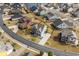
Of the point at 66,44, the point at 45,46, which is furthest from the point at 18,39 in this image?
the point at 66,44

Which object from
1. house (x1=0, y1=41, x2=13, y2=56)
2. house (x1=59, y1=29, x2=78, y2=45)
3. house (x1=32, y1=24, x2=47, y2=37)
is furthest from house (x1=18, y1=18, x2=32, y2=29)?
house (x1=59, y1=29, x2=78, y2=45)

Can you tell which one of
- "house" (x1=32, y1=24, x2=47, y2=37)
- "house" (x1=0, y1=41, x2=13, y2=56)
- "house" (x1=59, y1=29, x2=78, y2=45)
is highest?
"house" (x1=32, y1=24, x2=47, y2=37)

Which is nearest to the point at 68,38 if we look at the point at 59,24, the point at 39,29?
the point at 59,24

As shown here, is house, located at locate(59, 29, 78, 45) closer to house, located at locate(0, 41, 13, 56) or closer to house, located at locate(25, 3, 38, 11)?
house, located at locate(25, 3, 38, 11)

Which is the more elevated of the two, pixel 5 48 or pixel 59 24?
pixel 59 24

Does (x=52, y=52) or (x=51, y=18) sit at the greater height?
(x=51, y=18)

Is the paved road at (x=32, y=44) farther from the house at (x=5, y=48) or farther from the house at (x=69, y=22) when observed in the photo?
the house at (x=69, y=22)

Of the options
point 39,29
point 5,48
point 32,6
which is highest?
point 32,6

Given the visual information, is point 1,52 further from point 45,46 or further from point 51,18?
point 51,18

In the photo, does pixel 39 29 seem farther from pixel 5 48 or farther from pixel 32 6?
pixel 5 48
